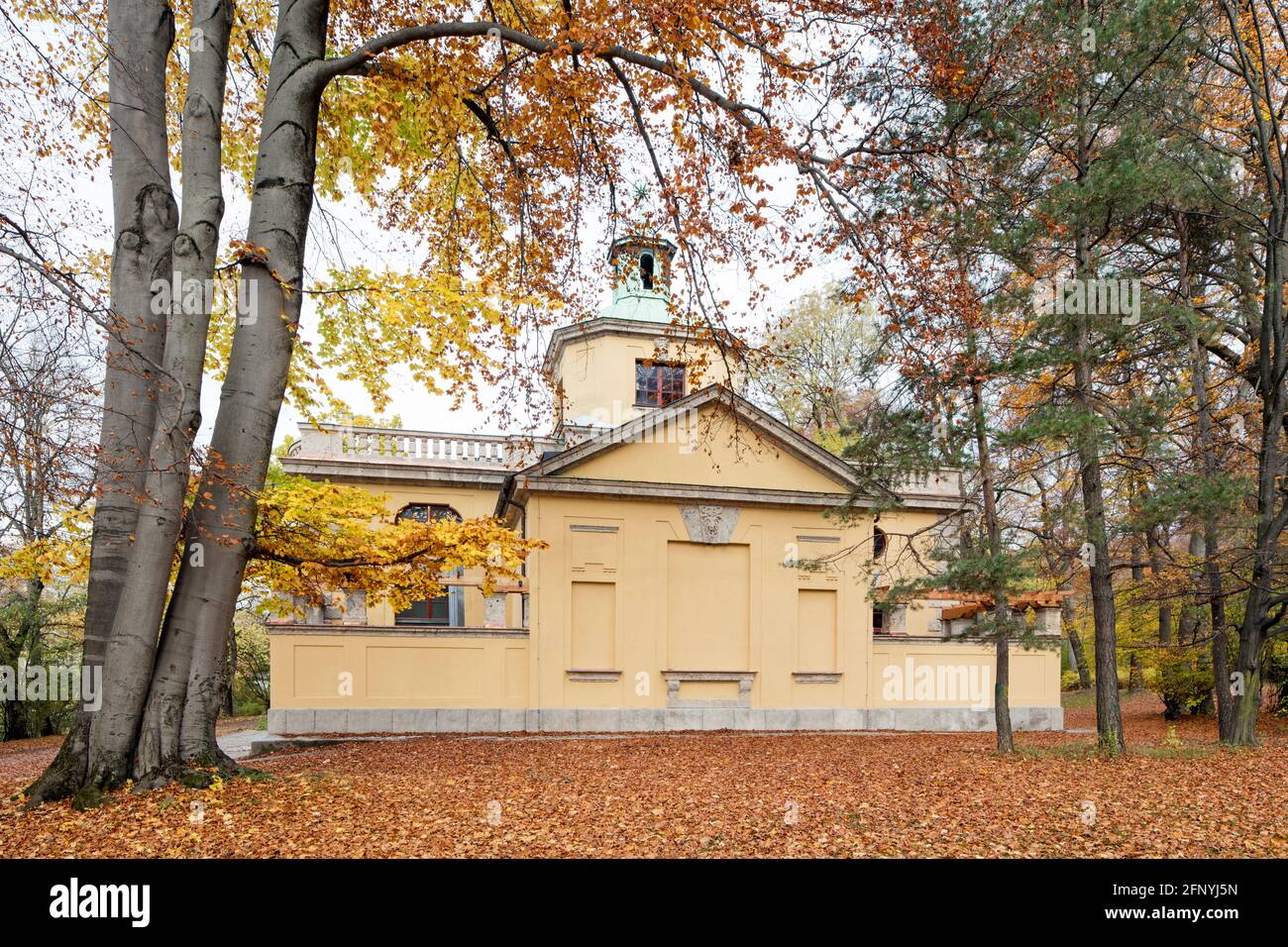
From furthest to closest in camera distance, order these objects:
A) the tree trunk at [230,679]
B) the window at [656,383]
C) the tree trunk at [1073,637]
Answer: the tree trunk at [230,679]
the window at [656,383]
the tree trunk at [1073,637]

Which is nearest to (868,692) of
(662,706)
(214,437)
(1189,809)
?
(662,706)

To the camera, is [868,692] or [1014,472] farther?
[868,692]

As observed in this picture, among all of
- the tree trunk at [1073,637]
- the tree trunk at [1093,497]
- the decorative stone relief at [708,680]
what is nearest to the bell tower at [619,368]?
the decorative stone relief at [708,680]

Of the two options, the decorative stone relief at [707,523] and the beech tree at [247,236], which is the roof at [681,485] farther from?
the beech tree at [247,236]

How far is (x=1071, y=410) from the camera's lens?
36.7 ft

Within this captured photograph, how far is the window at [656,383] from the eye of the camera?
25203mm

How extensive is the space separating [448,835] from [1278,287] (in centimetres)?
1407

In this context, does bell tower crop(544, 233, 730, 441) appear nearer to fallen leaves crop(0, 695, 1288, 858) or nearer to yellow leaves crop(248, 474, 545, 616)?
yellow leaves crop(248, 474, 545, 616)

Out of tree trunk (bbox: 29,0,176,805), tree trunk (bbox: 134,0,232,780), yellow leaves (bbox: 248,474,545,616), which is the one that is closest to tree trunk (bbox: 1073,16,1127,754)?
yellow leaves (bbox: 248,474,545,616)

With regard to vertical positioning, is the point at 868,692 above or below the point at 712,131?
below

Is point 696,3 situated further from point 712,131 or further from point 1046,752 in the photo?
point 1046,752

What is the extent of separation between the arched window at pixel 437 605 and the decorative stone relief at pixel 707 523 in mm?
9109

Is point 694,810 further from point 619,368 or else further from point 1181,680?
point 619,368

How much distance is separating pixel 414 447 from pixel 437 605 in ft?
16.6
